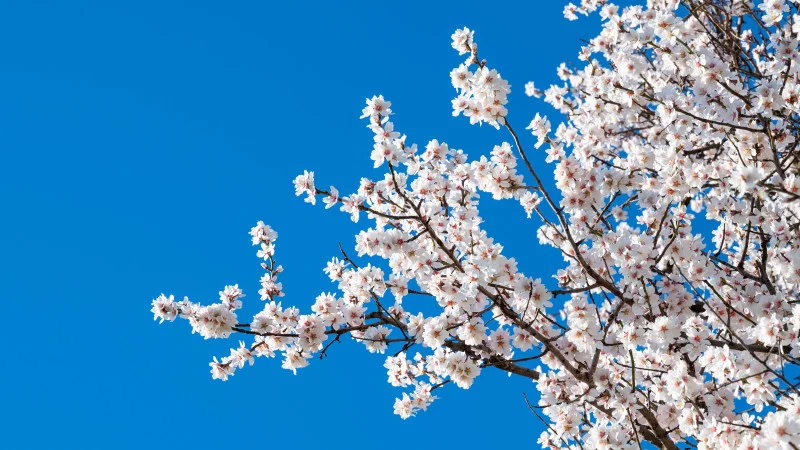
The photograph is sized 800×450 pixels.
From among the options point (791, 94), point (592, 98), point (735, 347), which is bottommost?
point (735, 347)

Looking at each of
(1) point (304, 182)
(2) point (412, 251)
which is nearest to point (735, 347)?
(2) point (412, 251)

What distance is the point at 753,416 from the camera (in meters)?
5.67

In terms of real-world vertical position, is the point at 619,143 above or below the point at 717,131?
above

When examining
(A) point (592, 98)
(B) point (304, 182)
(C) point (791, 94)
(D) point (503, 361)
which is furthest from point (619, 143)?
(B) point (304, 182)

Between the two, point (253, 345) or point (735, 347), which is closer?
point (735, 347)

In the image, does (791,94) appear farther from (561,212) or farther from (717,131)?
(561,212)

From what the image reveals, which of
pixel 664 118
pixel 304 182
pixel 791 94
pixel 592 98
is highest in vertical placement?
pixel 592 98

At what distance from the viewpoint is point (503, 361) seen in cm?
625

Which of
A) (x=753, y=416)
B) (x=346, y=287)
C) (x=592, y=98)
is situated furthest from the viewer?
(x=592, y=98)

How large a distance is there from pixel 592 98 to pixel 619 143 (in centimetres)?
158

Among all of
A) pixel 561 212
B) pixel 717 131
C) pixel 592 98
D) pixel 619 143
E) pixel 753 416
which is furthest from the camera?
pixel 619 143

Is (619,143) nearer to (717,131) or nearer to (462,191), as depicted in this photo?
(717,131)

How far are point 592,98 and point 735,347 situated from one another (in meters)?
3.88

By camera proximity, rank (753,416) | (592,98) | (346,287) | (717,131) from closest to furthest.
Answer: (753,416) < (346,287) < (717,131) < (592,98)
